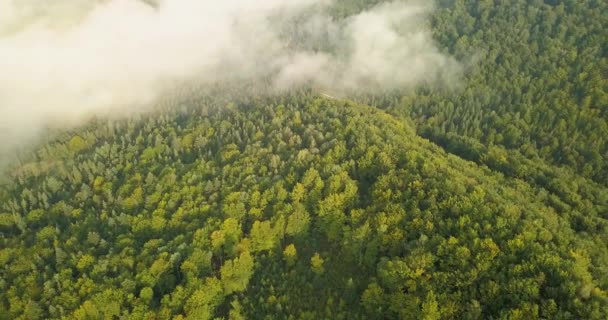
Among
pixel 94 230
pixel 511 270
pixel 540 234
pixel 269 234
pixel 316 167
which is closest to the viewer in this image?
pixel 511 270

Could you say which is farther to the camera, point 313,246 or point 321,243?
point 321,243

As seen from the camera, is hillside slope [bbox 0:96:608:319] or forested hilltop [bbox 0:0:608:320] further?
forested hilltop [bbox 0:0:608:320]

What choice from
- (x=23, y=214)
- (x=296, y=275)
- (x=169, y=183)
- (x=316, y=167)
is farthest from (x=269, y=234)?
(x=23, y=214)

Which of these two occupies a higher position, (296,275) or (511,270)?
(511,270)

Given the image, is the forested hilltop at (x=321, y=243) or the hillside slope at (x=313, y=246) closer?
the hillside slope at (x=313, y=246)

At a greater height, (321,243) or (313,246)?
(321,243)

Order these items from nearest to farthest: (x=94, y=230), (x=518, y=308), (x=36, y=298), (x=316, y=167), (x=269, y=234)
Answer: (x=518, y=308), (x=36, y=298), (x=269, y=234), (x=94, y=230), (x=316, y=167)

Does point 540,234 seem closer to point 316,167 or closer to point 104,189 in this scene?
point 316,167

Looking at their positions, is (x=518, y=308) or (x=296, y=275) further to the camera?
(x=296, y=275)
